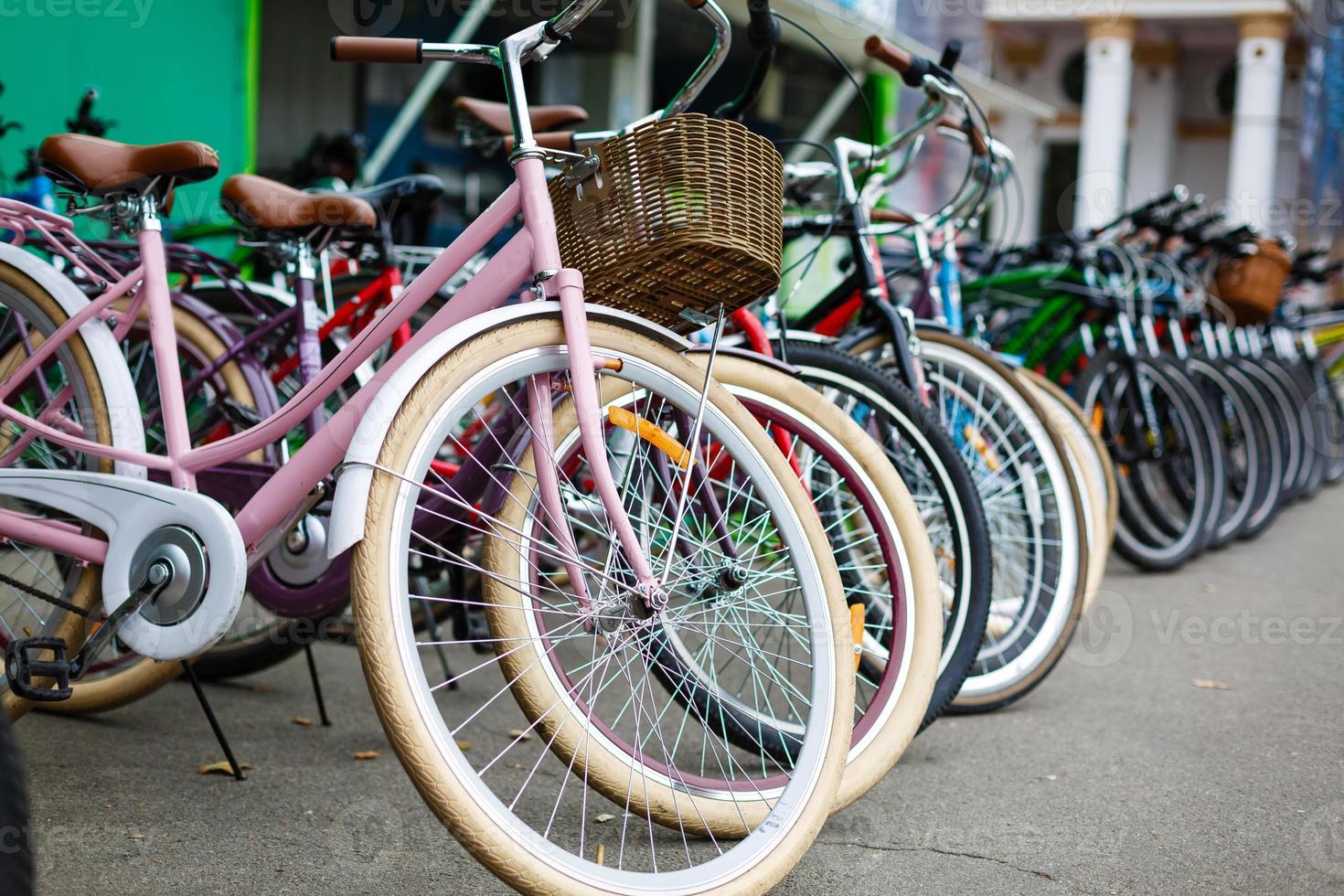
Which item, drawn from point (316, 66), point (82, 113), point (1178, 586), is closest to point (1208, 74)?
point (316, 66)

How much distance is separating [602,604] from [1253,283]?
15.1 ft

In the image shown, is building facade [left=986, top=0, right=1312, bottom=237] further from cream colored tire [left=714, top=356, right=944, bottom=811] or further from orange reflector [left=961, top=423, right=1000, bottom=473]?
cream colored tire [left=714, top=356, right=944, bottom=811]

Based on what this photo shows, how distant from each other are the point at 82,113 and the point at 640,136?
216 centimetres

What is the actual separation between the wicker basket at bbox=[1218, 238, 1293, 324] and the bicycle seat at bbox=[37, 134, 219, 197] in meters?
4.58

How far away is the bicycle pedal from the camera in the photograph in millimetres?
1984

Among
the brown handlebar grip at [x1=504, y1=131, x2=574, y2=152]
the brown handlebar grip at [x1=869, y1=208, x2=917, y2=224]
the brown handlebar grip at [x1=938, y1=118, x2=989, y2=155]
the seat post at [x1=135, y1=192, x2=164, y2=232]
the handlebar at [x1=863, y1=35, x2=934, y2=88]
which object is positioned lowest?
the seat post at [x1=135, y1=192, x2=164, y2=232]

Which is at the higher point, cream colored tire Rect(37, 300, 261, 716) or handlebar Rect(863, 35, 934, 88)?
handlebar Rect(863, 35, 934, 88)

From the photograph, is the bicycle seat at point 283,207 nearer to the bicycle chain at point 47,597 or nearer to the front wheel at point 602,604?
the front wheel at point 602,604

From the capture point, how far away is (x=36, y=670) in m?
1.98

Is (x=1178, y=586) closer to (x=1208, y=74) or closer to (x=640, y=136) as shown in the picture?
(x=640, y=136)

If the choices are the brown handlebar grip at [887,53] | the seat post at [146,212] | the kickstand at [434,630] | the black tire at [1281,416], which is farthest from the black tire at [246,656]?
the black tire at [1281,416]

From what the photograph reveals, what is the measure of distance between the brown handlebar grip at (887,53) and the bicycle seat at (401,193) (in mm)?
1037

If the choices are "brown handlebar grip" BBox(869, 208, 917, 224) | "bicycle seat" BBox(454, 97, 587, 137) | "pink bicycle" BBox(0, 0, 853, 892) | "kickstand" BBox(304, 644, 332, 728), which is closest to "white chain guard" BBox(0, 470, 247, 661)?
"pink bicycle" BBox(0, 0, 853, 892)

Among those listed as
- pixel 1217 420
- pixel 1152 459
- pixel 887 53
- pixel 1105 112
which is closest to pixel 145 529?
pixel 887 53
